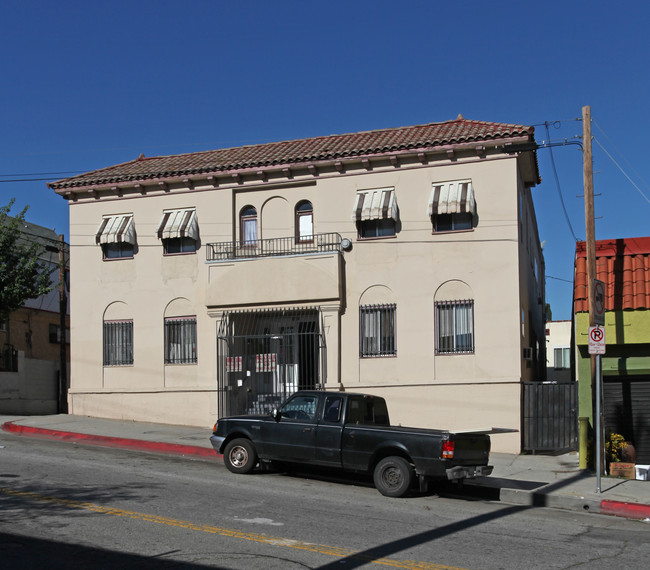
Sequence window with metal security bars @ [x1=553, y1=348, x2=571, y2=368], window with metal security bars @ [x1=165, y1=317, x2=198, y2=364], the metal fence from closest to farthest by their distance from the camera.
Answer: window with metal security bars @ [x1=165, y1=317, x2=198, y2=364]
the metal fence
window with metal security bars @ [x1=553, y1=348, x2=571, y2=368]

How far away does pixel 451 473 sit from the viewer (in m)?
11.8

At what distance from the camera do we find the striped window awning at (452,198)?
62.5 ft

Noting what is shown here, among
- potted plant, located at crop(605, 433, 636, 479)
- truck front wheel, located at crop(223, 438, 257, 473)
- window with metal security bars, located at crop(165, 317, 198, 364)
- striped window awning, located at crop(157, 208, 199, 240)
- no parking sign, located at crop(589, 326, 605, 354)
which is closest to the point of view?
no parking sign, located at crop(589, 326, 605, 354)

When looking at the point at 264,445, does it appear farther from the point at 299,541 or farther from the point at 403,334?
the point at 403,334

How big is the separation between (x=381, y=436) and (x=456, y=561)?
4.43 metres

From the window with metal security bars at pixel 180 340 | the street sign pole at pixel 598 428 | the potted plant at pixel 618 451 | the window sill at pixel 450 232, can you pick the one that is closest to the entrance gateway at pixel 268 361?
the window with metal security bars at pixel 180 340

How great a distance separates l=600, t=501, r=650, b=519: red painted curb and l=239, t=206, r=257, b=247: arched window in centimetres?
1244

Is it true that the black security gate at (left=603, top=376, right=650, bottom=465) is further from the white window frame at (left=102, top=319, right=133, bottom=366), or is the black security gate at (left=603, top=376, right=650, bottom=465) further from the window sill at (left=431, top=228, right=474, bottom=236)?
the white window frame at (left=102, top=319, right=133, bottom=366)

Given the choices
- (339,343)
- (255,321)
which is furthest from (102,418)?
(339,343)

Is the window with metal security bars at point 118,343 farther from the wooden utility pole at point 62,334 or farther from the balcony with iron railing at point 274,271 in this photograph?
the wooden utility pole at point 62,334

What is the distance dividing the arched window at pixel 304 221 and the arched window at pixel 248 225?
1.25 meters

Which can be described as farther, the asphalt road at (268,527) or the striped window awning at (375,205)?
the striped window awning at (375,205)

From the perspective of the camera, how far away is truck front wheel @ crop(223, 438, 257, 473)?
45.2 feet

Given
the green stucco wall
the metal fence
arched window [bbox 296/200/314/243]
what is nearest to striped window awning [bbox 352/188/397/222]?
arched window [bbox 296/200/314/243]
